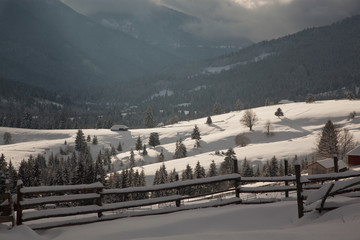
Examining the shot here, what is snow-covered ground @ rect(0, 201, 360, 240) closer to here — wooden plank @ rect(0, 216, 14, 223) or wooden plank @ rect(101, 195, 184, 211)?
wooden plank @ rect(0, 216, 14, 223)

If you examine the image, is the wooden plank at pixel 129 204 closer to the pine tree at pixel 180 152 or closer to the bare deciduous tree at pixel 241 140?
the pine tree at pixel 180 152

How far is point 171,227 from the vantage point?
11109 millimetres

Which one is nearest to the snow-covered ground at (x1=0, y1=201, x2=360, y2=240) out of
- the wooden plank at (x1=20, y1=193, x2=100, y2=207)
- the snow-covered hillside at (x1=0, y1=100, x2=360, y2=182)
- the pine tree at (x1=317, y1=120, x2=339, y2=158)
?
the wooden plank at (x1=20, y1=193, x2=100, y2=207)

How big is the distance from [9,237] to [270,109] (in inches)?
6474

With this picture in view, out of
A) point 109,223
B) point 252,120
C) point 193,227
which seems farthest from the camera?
point 252,120

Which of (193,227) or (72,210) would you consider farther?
(72,210)

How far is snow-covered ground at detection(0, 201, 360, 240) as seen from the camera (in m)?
8.29

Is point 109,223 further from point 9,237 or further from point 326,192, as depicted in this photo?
point 326,192

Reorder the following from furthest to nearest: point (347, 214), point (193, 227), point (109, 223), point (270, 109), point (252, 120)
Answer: point (270, 109), point (252, 120), point (109, 223), point (193, 227), point (347, 214)

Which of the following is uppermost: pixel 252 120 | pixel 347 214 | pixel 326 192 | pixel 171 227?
pixel 252 120

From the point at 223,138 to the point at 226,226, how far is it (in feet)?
362

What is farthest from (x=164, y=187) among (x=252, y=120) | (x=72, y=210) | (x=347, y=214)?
(x=252, y=120)

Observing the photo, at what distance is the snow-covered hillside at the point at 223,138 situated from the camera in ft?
301

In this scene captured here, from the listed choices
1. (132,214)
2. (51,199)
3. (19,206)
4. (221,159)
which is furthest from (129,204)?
(221,159)
